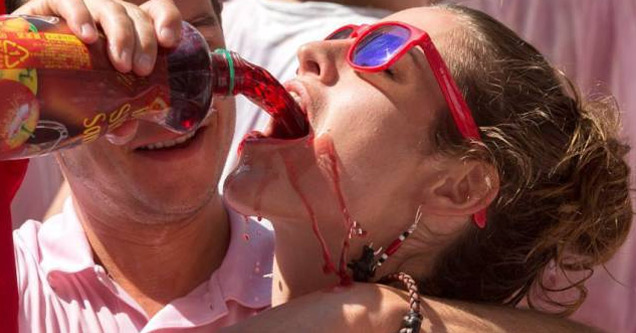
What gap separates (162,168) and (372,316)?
24.3 inches

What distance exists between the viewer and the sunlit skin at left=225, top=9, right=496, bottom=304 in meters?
2.01

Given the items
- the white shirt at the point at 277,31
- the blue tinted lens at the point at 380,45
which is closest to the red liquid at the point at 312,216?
the blue tinted lens at the point at 380,45

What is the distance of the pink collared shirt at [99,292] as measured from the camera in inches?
89.6

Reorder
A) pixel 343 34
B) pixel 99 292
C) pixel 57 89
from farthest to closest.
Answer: pixel 99 292
pixel 343 34
pixel 57 89

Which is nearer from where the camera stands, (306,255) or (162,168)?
(306,255)

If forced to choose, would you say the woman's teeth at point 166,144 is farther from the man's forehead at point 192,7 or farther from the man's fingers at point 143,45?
the man's fingers at point 143,45

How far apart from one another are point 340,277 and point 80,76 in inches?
22.5

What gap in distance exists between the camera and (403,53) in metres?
2.05

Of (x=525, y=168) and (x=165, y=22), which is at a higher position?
(x=165, y=22)

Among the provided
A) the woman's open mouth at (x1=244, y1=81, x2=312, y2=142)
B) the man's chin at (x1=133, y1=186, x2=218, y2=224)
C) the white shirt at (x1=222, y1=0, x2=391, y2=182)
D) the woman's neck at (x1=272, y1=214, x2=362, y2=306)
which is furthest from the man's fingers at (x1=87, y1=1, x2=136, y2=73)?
the white shirt at (x1=222, y1=0, x2=391, y2=182)

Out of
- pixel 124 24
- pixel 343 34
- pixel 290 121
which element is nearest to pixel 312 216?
pixel 290 121

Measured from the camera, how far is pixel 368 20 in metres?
3.07

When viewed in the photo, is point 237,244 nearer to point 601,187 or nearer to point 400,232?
point 400,232

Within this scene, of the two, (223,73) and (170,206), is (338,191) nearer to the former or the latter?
(223,73)
